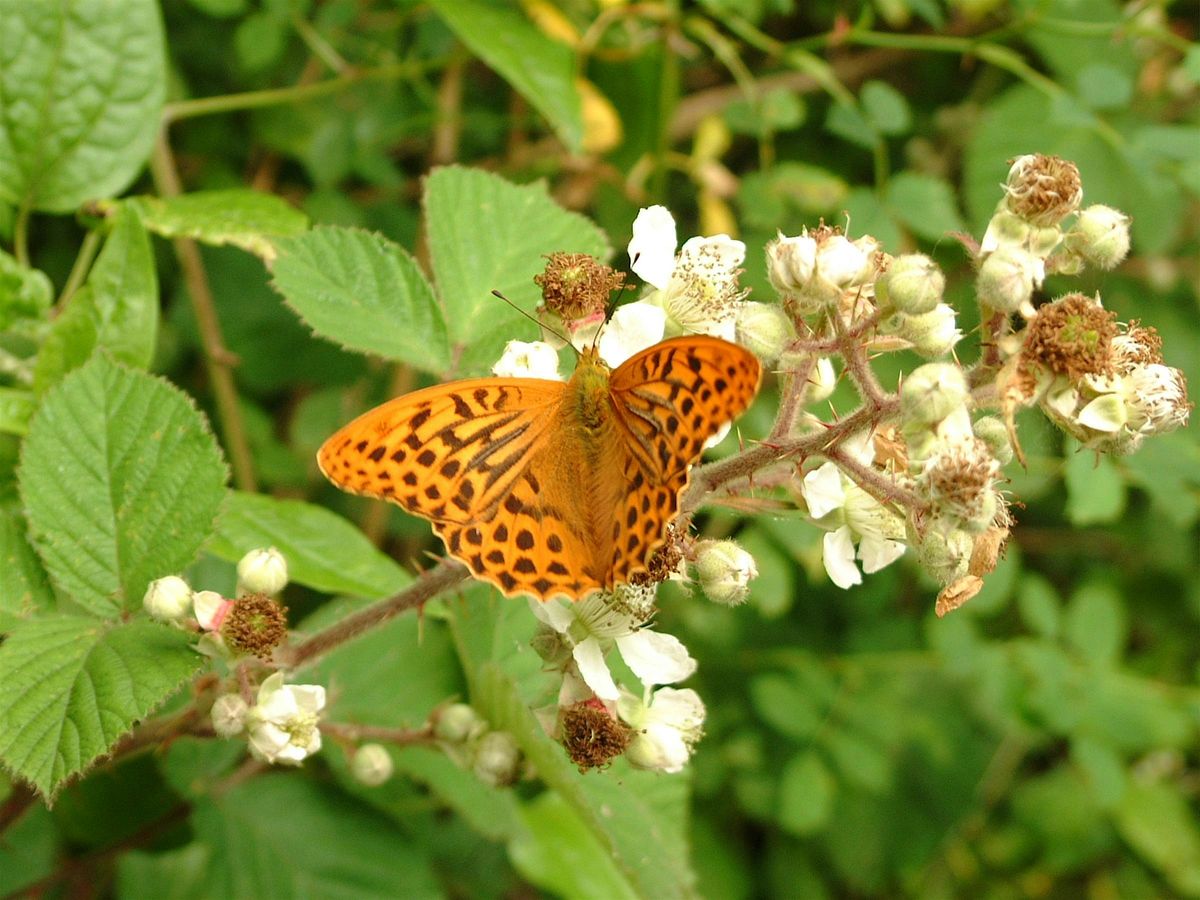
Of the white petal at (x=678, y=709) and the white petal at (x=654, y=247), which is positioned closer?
the white petal at (x=654, y=247)

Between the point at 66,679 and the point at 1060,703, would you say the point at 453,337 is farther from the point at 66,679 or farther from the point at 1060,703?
the point at 1060,703

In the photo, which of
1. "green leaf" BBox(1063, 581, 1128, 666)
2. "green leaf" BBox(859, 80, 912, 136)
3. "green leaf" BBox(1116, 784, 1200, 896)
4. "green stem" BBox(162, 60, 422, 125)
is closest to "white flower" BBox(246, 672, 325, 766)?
"green stem" BBox(162, 60, 422, 125)

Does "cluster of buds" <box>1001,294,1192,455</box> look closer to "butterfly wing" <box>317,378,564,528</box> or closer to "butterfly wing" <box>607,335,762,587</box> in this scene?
"butterfly wing" <box>607,335,762,587</box>

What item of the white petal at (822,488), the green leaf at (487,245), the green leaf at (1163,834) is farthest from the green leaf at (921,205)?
the green leaf at (1163,834)

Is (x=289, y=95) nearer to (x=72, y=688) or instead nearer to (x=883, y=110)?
(x=883, y=110)

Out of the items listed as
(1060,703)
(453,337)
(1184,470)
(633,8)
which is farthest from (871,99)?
(1060,703)

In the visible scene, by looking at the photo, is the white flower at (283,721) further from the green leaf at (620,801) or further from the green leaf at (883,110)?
the green leaf at (883,110)
